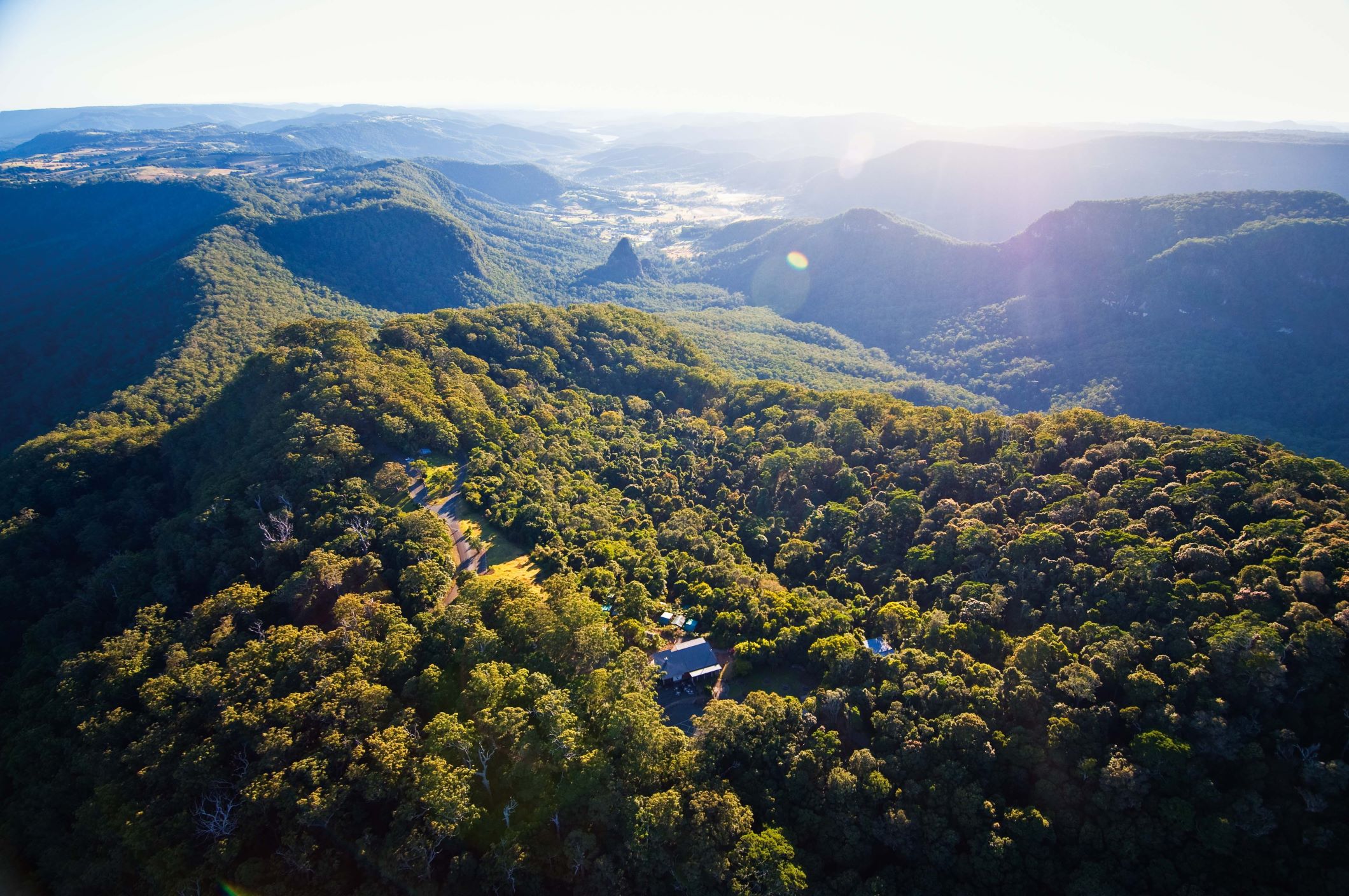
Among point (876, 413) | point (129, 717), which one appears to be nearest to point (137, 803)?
point (129, 717)

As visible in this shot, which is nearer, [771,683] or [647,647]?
[771,683]

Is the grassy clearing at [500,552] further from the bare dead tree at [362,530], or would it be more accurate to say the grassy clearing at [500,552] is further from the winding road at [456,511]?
the bare dead tree at [362,530]

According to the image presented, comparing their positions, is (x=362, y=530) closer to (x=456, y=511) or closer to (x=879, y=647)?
(x=456, y=511)

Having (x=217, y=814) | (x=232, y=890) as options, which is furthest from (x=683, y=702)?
(x=217, y=814)

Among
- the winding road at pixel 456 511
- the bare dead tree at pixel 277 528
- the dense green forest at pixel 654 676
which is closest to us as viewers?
the dense green forest at pixel 654 676

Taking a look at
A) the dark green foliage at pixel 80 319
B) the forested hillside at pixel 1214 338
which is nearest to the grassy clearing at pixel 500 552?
the dark green foliage at pixel 80 319

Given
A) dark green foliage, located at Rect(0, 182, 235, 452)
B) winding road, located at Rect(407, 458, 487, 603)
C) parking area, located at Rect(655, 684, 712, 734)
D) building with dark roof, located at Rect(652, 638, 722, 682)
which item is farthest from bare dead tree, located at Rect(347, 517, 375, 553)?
dark green foliage, located at Rect(0, 182, 235, 452)

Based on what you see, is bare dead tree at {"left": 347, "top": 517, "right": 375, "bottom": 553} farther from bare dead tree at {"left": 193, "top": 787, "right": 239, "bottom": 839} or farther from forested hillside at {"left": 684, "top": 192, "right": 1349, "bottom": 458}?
forested hillside at {"left": 684, "top": 192, "right": 1349, "bottom": 458}
